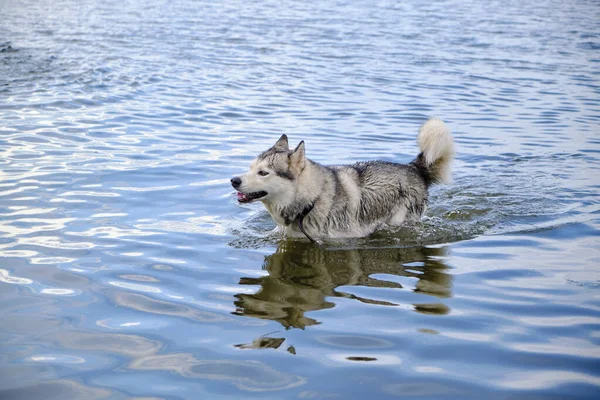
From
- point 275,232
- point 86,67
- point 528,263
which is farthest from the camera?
point 86,67

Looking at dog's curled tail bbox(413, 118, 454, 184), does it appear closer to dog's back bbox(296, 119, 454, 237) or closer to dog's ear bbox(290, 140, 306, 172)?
dog's back bbox(296, 119, 454, 237)

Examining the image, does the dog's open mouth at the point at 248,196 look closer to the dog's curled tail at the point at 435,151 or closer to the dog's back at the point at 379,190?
the dog's back at the point at 379,190

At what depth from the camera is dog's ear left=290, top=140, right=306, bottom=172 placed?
707 cm

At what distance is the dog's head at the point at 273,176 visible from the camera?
6.95 metres

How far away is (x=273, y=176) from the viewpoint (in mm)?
7059

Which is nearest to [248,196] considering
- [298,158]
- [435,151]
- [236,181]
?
[236,181]

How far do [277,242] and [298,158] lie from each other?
0.92 m

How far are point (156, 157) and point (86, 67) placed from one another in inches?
295

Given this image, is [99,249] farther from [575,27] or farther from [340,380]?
[575,27]

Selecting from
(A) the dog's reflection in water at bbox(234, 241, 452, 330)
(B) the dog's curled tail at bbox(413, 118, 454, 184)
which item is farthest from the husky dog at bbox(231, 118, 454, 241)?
(A) the dog's reflection in water at bbox(234, 241, 452, 330)

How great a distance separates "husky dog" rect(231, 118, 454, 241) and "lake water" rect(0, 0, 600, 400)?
0.86ft

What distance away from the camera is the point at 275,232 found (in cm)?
771

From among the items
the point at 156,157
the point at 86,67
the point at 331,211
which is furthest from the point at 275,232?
the point at 86,67

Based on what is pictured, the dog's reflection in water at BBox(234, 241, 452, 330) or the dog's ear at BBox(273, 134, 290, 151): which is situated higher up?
the dog's ear at BBox(273, 134, 290, 151)
